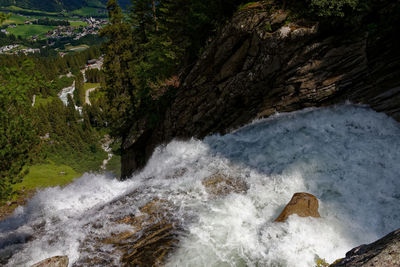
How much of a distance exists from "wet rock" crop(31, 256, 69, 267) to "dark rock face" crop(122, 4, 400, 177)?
41.2 feet

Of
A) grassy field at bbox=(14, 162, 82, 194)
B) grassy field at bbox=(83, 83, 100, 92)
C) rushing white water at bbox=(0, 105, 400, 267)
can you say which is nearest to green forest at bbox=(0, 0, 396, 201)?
rushing white water at bbox=(0, 105, 400, 267)

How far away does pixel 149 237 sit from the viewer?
915 centimetres

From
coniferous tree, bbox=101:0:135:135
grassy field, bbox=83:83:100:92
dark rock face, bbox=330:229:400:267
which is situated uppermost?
dark rock face, bbox=330:229:400:267

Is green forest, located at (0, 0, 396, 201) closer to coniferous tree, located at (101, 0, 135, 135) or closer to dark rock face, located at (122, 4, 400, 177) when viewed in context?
coniferous tree, located at (101, 0, 135, 135)

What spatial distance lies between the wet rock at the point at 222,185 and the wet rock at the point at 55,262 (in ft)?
19.5

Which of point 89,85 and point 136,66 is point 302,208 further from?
point 89,85

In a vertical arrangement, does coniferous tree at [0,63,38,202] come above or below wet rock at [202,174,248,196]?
above

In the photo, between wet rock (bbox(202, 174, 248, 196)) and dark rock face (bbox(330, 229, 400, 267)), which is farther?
wet rock (bbox(202, 174, 248, 196))

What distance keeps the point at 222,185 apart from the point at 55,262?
22.6 ft

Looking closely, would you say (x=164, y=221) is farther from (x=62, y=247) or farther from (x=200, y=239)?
(x=62, y=247)

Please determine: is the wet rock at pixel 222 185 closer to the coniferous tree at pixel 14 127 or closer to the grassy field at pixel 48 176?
the coniferous tree at pixel 14 127

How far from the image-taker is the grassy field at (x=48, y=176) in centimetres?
8512

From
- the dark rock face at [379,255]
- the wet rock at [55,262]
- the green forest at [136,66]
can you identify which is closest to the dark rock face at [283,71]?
the green forest at [136,66]

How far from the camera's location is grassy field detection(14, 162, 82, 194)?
3351 inches
